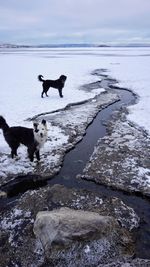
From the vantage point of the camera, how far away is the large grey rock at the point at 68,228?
16.7 ft

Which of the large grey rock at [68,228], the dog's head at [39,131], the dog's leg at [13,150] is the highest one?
the dog's head at [39,131]

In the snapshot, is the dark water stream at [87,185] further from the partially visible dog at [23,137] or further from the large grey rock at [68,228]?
the partially visible dog at [23,137]

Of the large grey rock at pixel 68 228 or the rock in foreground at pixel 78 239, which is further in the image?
the large grey rock at pixel 68 228

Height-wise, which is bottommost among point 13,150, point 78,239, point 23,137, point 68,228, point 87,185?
point 87,185

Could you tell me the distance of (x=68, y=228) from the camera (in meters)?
5.19

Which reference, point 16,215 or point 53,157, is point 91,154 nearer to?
point 53,157

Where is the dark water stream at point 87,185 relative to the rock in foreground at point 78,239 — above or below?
below

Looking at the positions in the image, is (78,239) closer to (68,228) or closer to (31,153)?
(68,228)

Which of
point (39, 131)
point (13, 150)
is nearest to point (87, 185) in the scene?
point (39, 131)

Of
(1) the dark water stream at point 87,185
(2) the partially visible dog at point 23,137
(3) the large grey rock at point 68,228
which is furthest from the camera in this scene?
(2) the partially visible dog at point 23,137

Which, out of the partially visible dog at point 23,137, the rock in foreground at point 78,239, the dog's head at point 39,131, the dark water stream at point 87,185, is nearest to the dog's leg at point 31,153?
the partially visible dog at point 23,137

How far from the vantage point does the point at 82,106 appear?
16125 mm

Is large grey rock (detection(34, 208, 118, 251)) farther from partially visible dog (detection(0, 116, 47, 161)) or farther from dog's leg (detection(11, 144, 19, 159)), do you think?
dog's leg (detection(11, 144, 19, 159))

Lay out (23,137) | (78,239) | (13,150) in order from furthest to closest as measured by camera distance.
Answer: (13,150), (23,137), (78,239)
